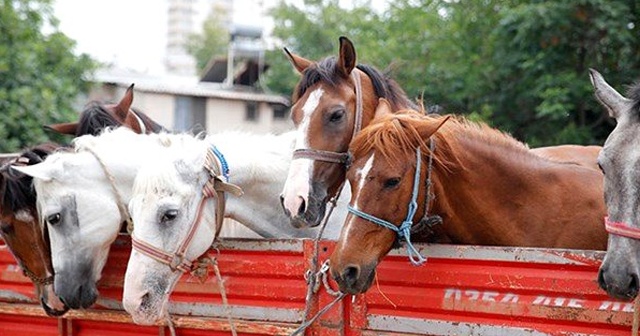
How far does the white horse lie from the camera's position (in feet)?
13.4

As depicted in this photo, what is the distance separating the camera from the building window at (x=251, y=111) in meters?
29.9

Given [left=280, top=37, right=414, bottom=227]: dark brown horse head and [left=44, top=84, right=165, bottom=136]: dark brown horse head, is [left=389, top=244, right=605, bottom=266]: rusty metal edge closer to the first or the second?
[left=280, top=37, right=414, bottom=227]: dark brown horse head

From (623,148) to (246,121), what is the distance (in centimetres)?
2726

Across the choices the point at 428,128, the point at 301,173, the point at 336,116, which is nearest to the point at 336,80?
the point at 336,116

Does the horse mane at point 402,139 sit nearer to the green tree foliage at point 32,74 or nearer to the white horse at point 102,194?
the white horse at point 102,194

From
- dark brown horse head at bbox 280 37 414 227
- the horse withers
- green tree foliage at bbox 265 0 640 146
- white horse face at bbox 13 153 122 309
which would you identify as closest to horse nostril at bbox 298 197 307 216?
dark brown horse head at bbox 280 37 414 227

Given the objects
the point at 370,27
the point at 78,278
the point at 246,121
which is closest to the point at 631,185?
the point at 78,278

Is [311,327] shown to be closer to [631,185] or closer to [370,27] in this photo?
[631,185]

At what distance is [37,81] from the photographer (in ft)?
42.8

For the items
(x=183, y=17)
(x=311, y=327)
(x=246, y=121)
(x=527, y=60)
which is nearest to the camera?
(x=311, y=327)

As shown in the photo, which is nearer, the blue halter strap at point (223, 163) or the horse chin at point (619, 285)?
the horse chin at point (619, 285)

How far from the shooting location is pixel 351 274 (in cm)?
295

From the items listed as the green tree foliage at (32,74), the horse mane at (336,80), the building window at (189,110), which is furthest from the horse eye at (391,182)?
the building window at (189,110)

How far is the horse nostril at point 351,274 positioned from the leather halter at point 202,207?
3.53 feet
